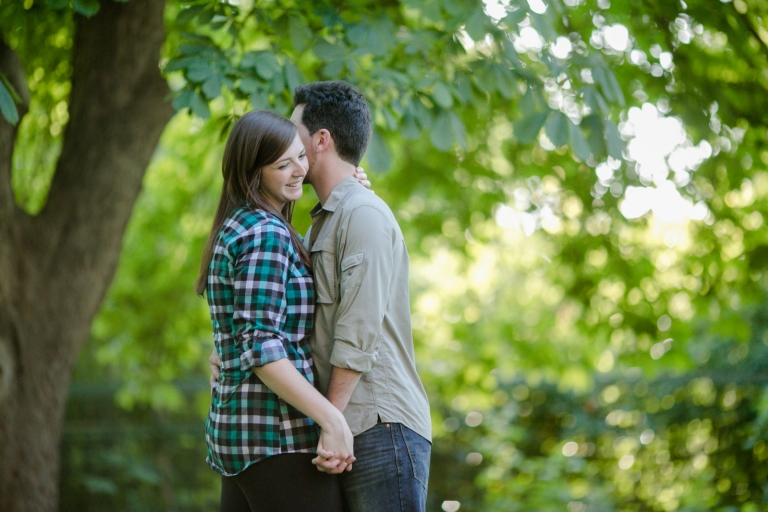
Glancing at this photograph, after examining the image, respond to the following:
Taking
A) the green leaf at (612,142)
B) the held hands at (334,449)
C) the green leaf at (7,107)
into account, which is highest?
the green leaf at (7,107)

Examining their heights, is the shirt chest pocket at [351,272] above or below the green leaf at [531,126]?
below

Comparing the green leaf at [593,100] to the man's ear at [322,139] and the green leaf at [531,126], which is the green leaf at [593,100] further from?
the man's ear at [322,139]

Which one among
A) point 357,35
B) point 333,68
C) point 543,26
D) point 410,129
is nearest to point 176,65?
point 333,68

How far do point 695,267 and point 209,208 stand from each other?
359 cm

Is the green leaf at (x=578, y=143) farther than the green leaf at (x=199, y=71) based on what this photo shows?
Yes

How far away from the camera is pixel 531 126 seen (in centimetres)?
263

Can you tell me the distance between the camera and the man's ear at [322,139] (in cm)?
188

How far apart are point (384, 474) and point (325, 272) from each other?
51 cm

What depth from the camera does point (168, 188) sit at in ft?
19.8

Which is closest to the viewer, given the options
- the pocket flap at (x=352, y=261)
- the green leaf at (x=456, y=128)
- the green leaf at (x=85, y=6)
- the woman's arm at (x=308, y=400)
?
the woman's arm at (x=308, y=400)

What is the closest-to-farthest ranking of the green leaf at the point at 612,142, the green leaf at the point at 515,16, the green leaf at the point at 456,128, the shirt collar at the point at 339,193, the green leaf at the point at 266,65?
the shirt collar at the point at 339,193 → the green leaf at the point at 515,16 → the green leaf at the point at 266,65 → the green leaf at the point at 612,142 → the green leaf at the point at 456,128

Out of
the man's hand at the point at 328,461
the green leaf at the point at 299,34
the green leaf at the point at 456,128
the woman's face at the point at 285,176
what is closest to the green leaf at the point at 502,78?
the green leaf at the point at 456,128

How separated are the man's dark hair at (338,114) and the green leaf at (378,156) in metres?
0.76

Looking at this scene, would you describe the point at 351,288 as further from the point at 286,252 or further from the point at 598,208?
the point at 598,208
